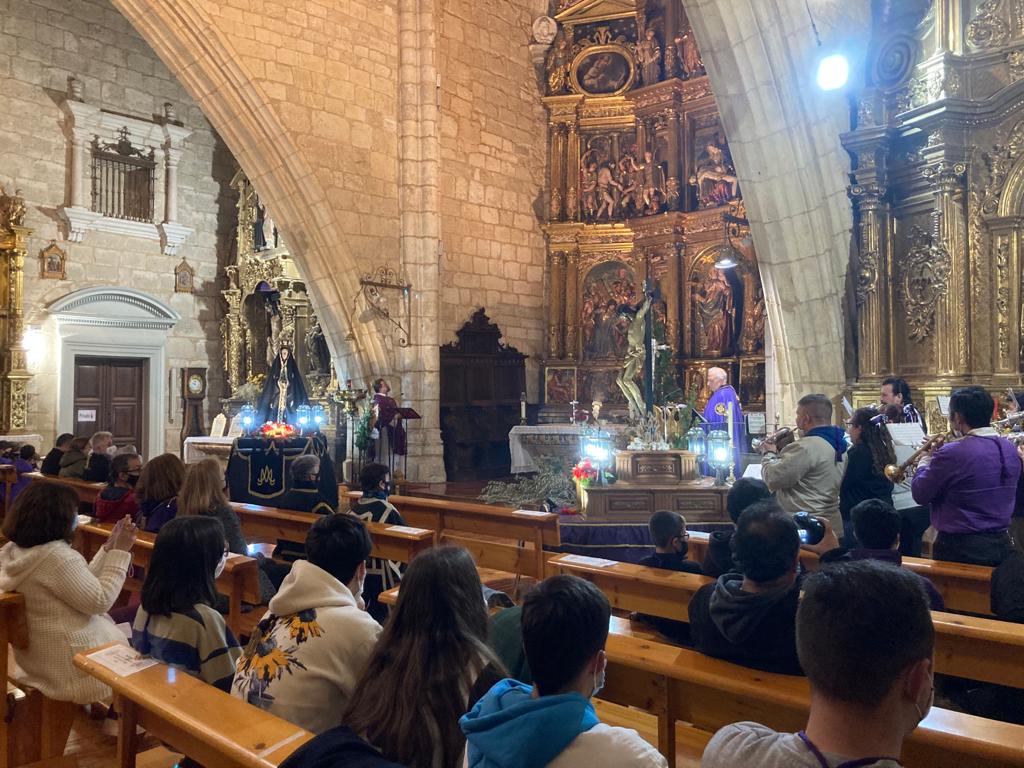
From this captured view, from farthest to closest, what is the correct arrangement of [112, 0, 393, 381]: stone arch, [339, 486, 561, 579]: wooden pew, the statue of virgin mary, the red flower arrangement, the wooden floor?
the statue of virgin mary < [112, 0, 393, 381]: stone arch < the red flower arrangement < [339, 486, 561, 579]: wooden pew < the wooden floor

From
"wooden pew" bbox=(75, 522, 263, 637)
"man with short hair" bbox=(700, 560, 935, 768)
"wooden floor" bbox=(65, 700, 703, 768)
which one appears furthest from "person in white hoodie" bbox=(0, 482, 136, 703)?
"man with short hair" bbox=(700, 560, 935, 768)

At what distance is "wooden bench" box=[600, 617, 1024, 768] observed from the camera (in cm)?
172

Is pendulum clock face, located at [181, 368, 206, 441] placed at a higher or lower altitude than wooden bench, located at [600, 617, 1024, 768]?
higher

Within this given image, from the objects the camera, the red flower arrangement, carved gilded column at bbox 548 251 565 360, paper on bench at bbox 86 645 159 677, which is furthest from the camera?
carved gilded column at bbox 548 251 565 360

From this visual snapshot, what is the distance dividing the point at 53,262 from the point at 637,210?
10193 millimetres

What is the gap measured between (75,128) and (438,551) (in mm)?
14415

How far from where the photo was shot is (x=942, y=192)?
6430mm

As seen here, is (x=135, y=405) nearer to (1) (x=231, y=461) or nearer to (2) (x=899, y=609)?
(1) (x=231, y=461)

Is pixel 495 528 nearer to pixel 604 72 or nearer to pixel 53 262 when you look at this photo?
pixel 604 72

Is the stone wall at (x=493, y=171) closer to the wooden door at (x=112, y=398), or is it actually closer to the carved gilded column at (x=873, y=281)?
the wooden door at (x=112, y=398)

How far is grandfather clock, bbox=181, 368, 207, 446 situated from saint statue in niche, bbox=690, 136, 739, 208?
400 inches

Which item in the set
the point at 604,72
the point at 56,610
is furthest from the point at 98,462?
the point at 604,72

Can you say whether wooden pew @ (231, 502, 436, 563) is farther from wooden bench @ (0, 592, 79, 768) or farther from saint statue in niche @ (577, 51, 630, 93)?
saint statue in niche @ (577, 51, 630, 93)

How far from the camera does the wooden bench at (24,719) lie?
298 centimetres
